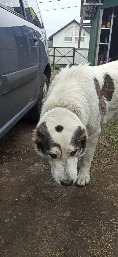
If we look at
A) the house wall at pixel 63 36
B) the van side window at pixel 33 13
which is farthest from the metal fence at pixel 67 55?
the house wall at pixel 63 36

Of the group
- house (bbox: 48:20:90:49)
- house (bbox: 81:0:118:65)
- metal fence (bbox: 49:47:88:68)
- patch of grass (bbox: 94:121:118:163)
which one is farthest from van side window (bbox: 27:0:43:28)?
house (bbox: 48:20:90:49)

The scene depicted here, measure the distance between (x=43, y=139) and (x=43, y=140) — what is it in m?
0.01

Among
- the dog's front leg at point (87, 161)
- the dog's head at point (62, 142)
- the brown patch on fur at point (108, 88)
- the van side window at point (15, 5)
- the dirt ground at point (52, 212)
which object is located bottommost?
the dirt ground at point (52, 212)

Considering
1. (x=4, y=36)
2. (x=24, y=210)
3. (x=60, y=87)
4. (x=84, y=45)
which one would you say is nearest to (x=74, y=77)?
(x=60, y=87)

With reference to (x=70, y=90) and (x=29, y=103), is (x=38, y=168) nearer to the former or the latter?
(x=29, y=103)

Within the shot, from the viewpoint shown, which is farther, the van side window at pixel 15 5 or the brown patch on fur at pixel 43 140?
the van side window at pixel 15 5

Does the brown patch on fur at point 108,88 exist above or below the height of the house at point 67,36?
below

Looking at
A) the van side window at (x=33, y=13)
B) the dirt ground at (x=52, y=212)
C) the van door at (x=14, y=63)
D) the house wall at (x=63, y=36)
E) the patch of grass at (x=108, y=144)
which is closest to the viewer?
the dirt ground at (x=52, y=212)

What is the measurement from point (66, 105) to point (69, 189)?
1.20m

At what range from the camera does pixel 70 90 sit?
2.98 meters

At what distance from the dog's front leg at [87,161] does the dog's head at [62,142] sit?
37.9 inches

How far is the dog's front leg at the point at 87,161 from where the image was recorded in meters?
3.52

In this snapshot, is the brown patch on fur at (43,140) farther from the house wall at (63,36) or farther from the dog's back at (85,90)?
the house wall at (63,36)

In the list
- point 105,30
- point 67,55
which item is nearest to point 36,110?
point 105,30
